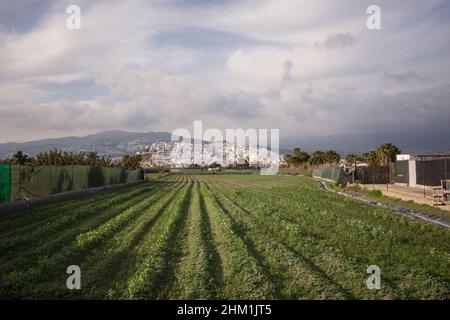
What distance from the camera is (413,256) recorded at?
11.5 metres

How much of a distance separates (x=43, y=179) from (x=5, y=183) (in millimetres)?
5465

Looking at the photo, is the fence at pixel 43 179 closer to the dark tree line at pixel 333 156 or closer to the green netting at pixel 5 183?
the green netting at pixel 5 183

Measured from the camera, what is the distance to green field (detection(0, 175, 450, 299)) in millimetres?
8461

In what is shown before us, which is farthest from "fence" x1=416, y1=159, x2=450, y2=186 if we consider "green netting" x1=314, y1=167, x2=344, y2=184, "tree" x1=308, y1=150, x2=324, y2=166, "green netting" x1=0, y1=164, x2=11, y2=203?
"tree" x1=308, y1=150, x2=324, y2=166

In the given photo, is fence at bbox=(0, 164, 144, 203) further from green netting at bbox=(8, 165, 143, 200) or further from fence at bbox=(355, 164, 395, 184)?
fence at bbox=(355, 164, 395, 184)

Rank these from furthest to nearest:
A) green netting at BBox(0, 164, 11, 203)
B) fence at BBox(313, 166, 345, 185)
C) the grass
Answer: fence at BBox(313, 166, 345, 185) < the grass < green netting at BBox(0, 164, 11, 203)

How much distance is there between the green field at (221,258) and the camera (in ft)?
27.8

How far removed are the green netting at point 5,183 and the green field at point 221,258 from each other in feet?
8.89

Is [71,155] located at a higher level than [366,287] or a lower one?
higher

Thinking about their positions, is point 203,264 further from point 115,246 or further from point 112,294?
point 115,246

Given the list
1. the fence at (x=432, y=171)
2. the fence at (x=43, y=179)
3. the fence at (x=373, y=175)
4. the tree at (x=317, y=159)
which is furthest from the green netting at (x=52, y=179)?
the tree at (x=317, y=159)

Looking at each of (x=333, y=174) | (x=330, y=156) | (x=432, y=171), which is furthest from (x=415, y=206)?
(x=330, y=156)
